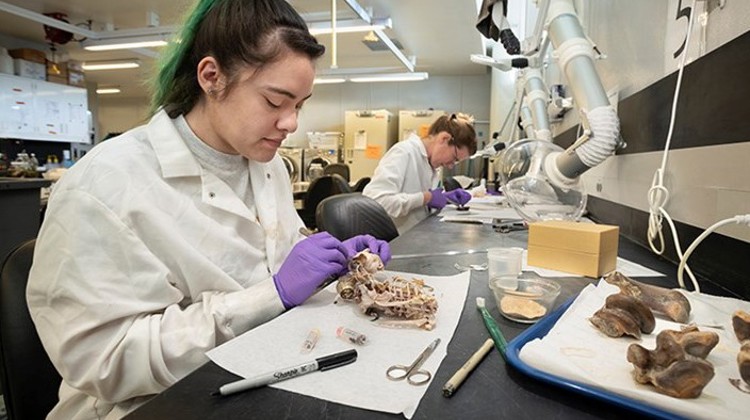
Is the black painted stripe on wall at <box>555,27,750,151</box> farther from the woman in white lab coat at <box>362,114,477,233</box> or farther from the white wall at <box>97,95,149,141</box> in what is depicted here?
the white wall at <box>97,95,149,141</box>

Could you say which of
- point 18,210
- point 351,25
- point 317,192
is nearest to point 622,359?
point 18,210

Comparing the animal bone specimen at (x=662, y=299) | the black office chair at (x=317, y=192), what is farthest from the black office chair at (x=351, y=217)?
the black office chair at (x=317, y=192)

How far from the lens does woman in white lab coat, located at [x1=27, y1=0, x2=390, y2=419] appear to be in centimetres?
65

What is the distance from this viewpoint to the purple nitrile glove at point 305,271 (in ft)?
2.52

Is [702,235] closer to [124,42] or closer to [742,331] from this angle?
[742,331]

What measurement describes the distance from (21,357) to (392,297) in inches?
24.1

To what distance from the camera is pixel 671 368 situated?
450mm

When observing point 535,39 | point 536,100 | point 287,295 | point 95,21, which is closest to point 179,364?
point 287,295

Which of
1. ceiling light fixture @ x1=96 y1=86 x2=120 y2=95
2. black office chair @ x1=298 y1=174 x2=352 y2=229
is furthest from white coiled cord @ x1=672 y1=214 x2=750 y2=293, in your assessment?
ceiling light fixture @ x1=96 y1=86 x2=120 y2=95

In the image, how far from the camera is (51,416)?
0.71 m

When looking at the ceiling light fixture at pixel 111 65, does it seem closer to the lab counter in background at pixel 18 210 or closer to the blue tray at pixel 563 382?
the lab counter in background at pixel 18 210

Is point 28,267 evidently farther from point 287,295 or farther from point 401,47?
point 401,47

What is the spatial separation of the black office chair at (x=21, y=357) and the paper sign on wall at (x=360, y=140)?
6.58 m

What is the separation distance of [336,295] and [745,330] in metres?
0.64
